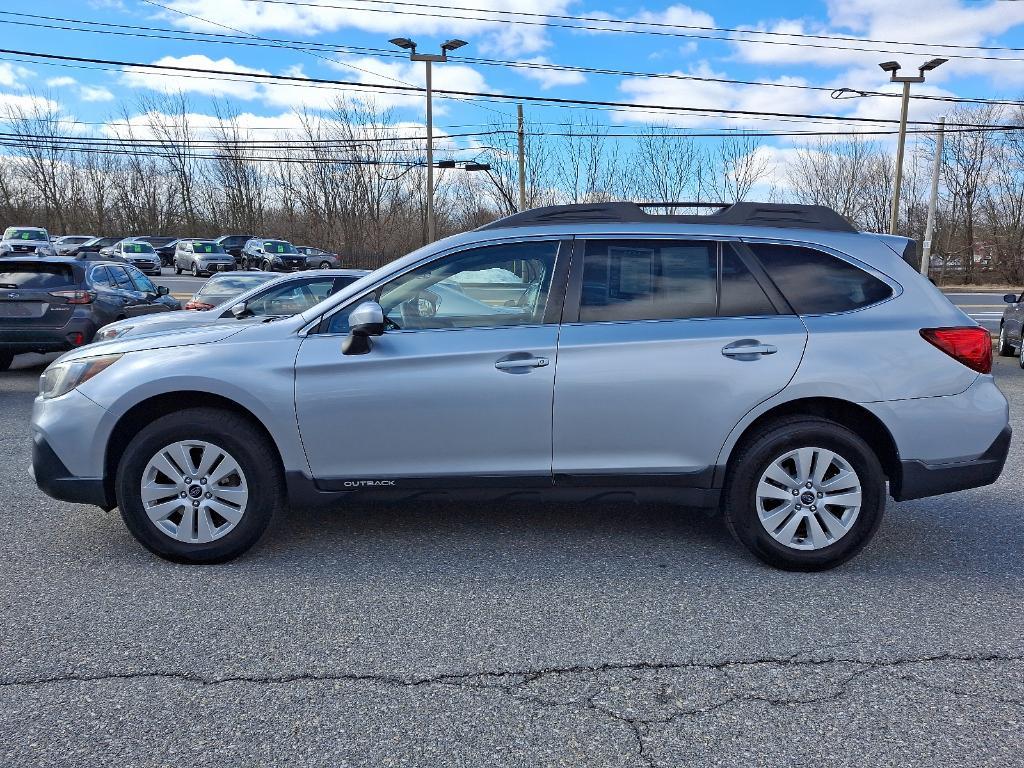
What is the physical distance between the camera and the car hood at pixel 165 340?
13.4 ft

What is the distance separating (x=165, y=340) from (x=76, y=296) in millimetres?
6995

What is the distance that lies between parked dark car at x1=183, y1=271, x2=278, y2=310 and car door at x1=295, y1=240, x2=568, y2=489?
7.47 meters

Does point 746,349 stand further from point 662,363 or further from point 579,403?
point 579,403

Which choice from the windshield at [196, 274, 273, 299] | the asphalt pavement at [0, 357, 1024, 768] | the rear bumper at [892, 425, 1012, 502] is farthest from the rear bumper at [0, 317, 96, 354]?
the rear bumper at [892, 425, 1012, 502]

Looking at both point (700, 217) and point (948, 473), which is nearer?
point (948, 473)

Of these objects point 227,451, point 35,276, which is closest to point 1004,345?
point 227,451

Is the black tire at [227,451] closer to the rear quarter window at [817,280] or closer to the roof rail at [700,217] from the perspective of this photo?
the roof rail at [700,217]

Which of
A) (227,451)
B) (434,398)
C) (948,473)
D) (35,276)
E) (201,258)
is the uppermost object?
(201,258)

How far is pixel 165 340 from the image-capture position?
4141 mm

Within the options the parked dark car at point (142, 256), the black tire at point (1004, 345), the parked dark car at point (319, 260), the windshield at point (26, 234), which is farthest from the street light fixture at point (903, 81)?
the windshield at point (26, 234)

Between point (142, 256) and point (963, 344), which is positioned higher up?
point (142, 256)

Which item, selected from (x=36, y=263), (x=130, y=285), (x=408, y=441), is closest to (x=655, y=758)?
(x=408, y=441)

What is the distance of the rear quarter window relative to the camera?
4004 mm

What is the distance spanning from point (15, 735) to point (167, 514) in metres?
1.48
